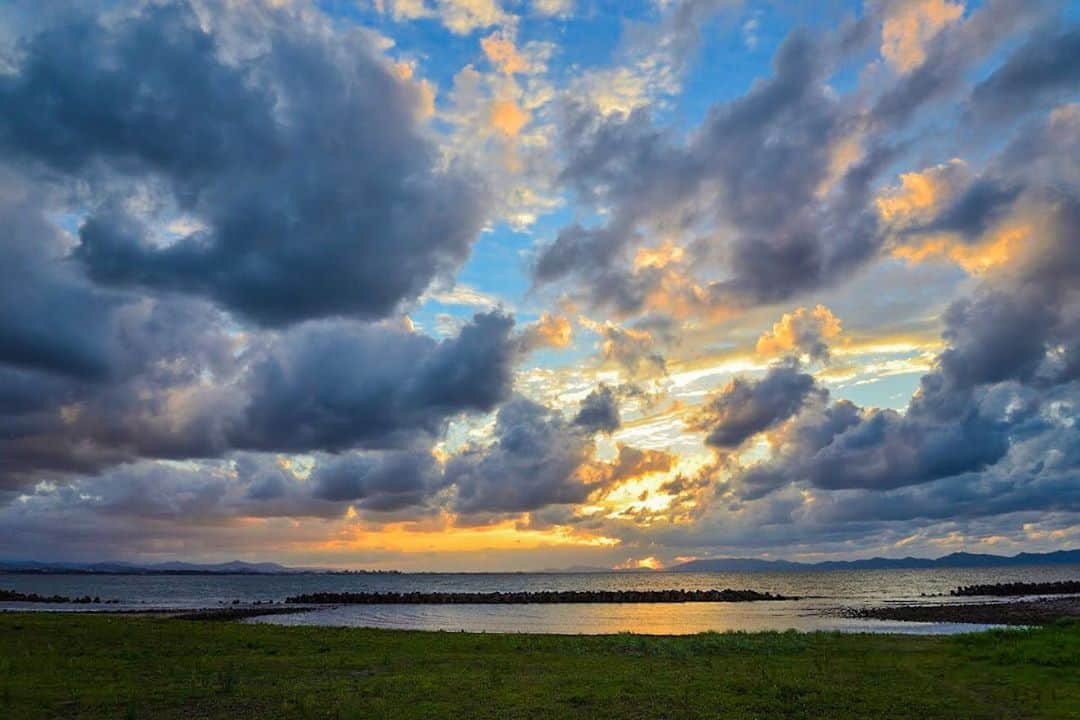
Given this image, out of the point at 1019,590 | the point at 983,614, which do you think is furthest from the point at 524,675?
the point at 1019,590

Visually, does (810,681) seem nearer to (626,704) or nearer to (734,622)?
(626,704)

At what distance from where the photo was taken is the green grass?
23.9 metres

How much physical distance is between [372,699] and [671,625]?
203 ft

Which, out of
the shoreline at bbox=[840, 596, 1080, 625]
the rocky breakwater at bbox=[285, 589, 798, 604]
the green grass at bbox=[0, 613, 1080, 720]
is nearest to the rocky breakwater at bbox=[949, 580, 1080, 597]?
the rocky breakwater at bbox=[285, 589, 798, 604]

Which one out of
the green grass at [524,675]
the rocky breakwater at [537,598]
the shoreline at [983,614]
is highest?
the green grass at [524,675]

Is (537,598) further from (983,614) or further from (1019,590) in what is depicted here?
(1019,590)

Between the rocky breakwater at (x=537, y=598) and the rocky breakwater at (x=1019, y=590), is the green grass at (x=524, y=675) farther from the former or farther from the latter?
the rocky breakwater at (x=1019, y=590)

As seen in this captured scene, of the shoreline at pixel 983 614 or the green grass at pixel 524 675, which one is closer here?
the green grass at pixel 524 675

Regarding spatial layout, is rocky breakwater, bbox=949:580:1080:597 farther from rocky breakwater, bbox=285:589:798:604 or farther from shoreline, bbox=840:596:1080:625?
shoreline, bbox=840:596:1080:625

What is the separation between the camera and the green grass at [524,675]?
23891 millimetres

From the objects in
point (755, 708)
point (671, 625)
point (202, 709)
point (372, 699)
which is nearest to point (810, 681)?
point (755, 708)

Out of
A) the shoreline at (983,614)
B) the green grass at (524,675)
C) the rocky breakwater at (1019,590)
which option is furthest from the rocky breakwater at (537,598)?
the green grass at (524,675)

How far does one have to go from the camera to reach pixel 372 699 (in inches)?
1000

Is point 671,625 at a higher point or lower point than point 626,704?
lower
